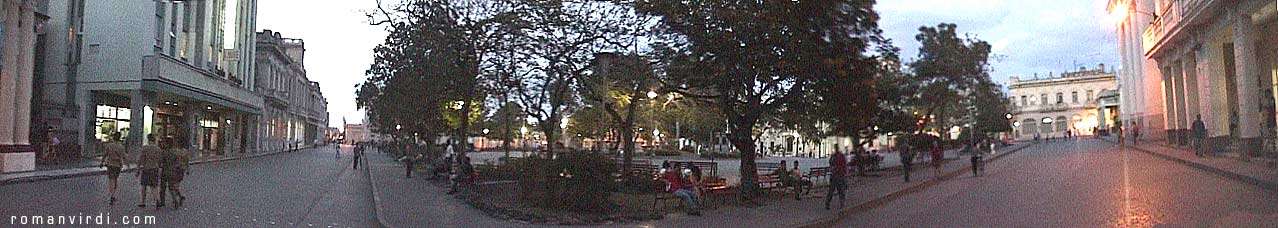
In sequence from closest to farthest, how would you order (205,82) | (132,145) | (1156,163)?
1. (1156,163)
2. (132,145)
3. (205,82)

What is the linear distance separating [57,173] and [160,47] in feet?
54.7

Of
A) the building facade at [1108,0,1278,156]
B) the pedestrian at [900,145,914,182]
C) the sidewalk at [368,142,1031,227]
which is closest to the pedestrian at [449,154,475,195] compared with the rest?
the sidewalk at [368,142,1031,227]

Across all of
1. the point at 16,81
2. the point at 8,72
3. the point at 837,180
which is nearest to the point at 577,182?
the point at 837,180

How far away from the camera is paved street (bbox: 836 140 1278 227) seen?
12.4 metres

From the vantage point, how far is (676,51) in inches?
677

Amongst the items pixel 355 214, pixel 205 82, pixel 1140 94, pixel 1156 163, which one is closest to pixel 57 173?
pixel 355 214

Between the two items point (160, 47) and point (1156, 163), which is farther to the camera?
point (160, 47)

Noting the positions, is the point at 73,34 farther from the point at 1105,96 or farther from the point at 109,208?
the point at 1105,96

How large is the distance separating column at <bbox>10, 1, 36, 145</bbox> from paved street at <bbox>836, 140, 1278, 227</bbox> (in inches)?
1016

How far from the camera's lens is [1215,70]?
28688 mm

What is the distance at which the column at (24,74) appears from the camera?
26.0 metres

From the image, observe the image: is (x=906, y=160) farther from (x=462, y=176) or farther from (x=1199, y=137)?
(x=462, y=176)

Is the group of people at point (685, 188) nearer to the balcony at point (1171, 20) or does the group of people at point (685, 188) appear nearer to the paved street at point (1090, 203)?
the paved street at point (1090, 203)

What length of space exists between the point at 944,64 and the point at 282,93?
6478cm
